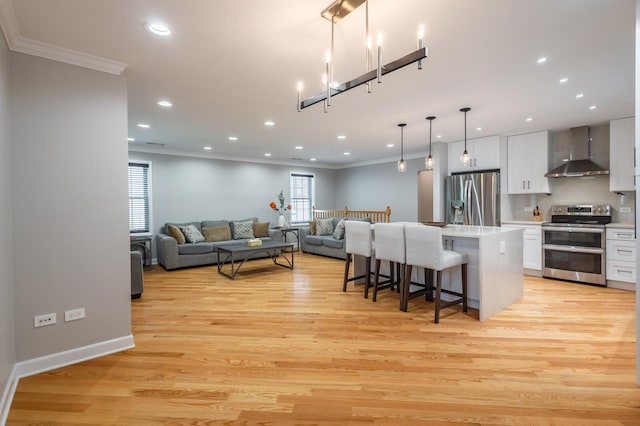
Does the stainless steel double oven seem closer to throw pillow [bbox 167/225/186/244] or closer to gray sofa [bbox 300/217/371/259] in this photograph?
gray sofa [bbox 300/217/371/259]

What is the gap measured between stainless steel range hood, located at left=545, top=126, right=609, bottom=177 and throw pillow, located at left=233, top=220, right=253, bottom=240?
19.6 feet

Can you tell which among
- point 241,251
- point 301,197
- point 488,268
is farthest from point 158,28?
point 301,197

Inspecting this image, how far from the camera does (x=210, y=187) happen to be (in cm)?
725

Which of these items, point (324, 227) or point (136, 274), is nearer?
point (136, 274)

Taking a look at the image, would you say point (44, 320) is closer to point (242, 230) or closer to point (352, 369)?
point (352, 369)

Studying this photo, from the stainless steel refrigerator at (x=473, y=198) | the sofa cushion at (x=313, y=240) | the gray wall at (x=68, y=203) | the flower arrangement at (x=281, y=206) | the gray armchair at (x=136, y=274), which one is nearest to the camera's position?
the gray wall at (x=68, y=203)

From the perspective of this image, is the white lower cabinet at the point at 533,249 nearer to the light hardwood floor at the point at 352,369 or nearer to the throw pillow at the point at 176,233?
the light hardwood floor at the point at 352,369

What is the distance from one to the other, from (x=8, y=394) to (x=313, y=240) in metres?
5.72

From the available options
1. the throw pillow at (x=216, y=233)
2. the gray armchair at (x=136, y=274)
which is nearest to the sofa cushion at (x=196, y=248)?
the throw pillow at (x=216, y=233)

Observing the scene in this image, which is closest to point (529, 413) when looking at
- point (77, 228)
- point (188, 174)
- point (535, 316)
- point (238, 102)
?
point (535, 316)

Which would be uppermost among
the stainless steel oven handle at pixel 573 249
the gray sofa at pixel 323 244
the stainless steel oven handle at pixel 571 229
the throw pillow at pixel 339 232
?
the stainless steel oven handle at pixel 571 229

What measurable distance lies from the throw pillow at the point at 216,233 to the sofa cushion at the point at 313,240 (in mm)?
1886

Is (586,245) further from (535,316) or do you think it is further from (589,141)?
(535,316)

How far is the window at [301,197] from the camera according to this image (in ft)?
29.0
